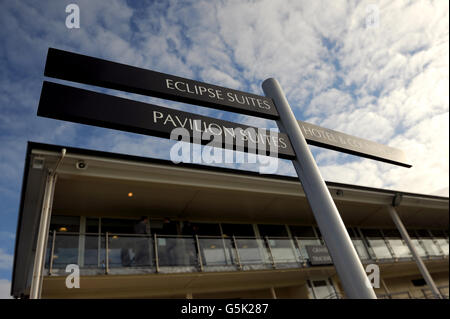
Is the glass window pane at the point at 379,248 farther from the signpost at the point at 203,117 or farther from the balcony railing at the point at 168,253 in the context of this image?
the signpost at the point at 203,117

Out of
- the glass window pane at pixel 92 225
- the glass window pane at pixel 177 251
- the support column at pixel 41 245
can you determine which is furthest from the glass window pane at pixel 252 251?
the support column at pixel 41 245

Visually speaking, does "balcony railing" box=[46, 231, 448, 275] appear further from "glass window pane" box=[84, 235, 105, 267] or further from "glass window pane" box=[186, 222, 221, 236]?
"glass window pane" box=[186, 222, 221, 236]

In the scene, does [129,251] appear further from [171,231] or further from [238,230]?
[238,230]

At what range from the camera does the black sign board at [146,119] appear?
2.41 m

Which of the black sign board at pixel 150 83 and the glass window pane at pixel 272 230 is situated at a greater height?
the glass window pane at pixel 272 230

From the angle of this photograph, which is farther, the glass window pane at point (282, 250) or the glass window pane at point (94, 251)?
the glass window pane at point (282, 250)

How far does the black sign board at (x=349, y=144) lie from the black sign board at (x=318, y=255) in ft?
26.0

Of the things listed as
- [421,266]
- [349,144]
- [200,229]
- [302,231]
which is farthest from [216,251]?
[421,266]

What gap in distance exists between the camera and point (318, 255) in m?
11.5

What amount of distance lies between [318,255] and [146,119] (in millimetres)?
10576

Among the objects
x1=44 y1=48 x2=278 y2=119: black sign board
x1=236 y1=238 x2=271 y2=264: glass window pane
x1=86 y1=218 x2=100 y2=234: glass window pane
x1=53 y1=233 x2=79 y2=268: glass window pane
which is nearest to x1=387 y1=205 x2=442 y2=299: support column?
x1=236 y1=238 x2=271 y2=264: glass window pane

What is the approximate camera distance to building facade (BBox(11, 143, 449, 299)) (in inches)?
299

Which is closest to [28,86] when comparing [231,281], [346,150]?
[346,150]

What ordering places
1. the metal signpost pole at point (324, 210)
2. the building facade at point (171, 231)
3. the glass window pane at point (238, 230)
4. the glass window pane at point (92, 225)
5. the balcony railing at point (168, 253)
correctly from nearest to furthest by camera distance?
the metal signpost pole at point (324, 210) < the building facade at point (171, 231) < the balcony railing at point (168, 253) < the glass window pane at point (92, 225) < the glass window pane at point (238, 230)
